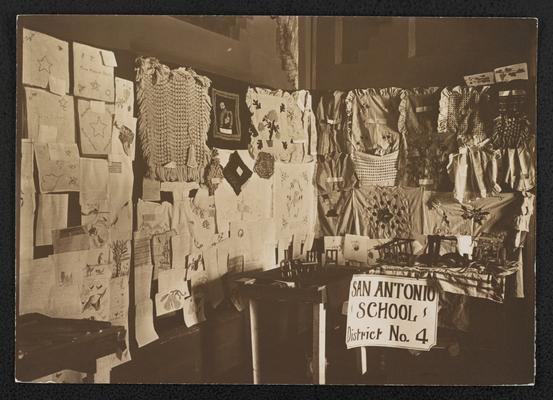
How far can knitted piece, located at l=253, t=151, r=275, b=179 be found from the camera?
5.23ft

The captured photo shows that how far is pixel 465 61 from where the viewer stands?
1.56m

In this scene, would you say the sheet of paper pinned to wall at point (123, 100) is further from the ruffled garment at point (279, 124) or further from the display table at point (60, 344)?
the display table at point (60, 344)

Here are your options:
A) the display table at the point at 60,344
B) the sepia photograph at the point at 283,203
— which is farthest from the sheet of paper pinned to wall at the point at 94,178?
the display table at the point at 60,344

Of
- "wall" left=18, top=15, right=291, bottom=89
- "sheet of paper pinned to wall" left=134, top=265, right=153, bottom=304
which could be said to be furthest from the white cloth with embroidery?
"sheet of paper pinned to wall" left=134, top=265, right=153, bottom=304

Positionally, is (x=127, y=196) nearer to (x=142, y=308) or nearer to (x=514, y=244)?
(x=142, y=308)

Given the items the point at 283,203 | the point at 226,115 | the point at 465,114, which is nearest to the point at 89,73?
the point at 226,115

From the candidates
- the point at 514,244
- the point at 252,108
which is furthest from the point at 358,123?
the point at 514,244

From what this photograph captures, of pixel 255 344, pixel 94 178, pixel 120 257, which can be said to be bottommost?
pixel 255 344

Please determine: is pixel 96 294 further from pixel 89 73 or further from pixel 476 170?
pixel 476 170

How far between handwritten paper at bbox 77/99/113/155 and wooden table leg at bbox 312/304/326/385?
0.69 metres

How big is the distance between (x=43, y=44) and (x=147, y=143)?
0.36 meters

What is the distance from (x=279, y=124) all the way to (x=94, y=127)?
1.56ft

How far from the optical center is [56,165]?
4.98 ft

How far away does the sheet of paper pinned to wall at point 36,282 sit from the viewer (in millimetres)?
1527
